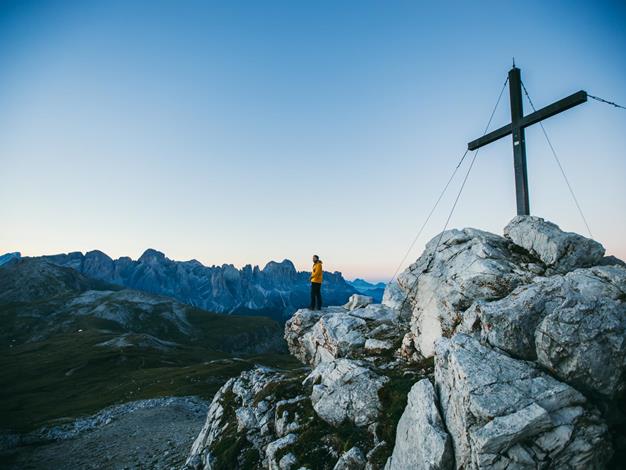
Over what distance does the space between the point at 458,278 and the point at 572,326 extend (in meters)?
5.95

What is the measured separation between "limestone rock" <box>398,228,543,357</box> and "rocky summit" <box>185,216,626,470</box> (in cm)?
7

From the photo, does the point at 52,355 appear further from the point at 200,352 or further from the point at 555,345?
the point at 555,345

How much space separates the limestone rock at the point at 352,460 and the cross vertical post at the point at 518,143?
14.8 metres

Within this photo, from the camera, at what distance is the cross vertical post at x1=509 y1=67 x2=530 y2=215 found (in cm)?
1814

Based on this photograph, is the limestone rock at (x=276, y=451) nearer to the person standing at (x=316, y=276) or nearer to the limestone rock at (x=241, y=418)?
the limestone rock at (x=241, y=418)

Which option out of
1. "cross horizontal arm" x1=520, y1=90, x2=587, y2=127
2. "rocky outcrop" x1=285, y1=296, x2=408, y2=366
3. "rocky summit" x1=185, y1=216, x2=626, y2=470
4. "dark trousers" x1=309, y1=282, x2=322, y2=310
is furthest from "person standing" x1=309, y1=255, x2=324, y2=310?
"cross horizontal arm" x1=520, y1=90, x2=587, y2=127

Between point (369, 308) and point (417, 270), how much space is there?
6950 mm

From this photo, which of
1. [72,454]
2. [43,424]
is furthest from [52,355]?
[72,454]

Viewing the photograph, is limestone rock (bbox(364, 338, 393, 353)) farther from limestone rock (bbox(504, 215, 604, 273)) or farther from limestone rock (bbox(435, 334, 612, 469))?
limestone rock (bbox(504, 215, 604, 273))

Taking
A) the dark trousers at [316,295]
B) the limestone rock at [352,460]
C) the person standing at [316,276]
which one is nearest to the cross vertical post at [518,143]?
the limestone rock at [352,460]

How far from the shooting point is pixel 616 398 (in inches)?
404

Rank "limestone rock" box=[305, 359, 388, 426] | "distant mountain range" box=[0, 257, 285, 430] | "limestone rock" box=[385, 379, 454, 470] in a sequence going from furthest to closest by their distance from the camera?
"distant mountain range" box=[0, 257, 285, 430]
"limestone rock" box=[305, 359, 388, 426]
"limestone rock" box=[385, 379, 454, 470]

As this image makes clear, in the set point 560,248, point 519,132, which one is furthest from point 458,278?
point 519,132

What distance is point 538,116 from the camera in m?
17.3
